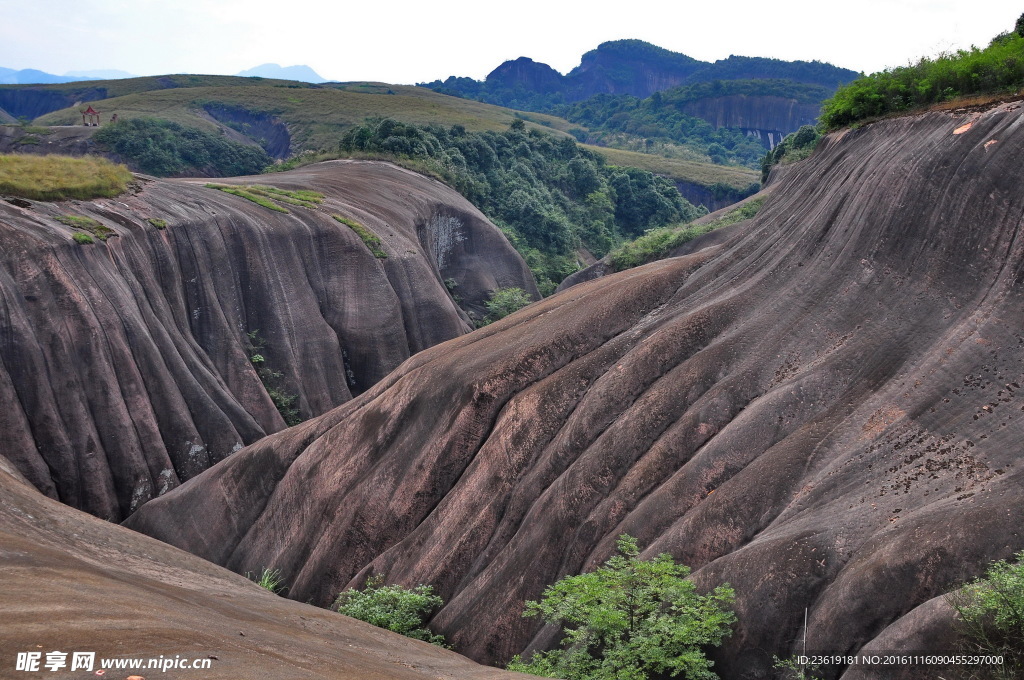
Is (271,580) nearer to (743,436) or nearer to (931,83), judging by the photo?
(743,436)

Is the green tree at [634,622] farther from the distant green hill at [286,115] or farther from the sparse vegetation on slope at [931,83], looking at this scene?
the distant green hill at [286,115]

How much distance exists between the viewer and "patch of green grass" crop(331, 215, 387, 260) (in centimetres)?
3903

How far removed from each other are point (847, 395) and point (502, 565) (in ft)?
21.2

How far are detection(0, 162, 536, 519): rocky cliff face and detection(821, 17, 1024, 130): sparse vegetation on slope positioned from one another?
20.2 metres

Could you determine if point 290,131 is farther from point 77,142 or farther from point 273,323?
point 273,323

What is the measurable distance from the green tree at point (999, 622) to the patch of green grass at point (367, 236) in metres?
33.4

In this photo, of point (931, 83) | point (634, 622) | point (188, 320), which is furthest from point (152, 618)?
point (188, 320)

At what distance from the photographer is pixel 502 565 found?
567 inches

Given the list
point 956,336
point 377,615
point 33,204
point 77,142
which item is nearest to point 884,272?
point 956,336

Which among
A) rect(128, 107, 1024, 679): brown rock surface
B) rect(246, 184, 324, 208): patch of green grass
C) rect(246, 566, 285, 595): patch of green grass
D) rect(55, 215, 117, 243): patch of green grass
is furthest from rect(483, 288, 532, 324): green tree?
rect(246, 566, 285, 595): patch of green grass

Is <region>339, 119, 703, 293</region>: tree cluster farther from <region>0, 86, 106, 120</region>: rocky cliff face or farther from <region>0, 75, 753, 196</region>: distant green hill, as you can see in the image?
<region>0, 86, 106, 120</region>: rocky cliff face

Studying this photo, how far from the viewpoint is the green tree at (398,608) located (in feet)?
46.3

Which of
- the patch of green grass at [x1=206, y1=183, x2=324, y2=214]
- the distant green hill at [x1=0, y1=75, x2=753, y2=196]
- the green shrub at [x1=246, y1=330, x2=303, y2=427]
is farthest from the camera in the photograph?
the distant green hill at [x1=0, y1=75, x2=753, y2=196]

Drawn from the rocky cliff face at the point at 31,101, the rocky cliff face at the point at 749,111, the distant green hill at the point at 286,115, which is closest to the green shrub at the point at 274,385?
the distant green hill at the point at 286,115
